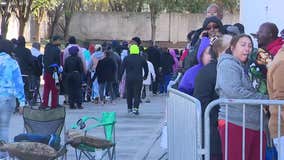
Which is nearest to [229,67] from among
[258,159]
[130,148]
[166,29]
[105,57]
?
[258,159]

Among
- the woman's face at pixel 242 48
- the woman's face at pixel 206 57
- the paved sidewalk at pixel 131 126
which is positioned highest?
the woman's face at pixel 242 48

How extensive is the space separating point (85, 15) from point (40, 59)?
105 feet

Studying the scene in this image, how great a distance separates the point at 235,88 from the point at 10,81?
4595 mm

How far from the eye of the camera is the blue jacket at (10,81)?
1058 centimetres

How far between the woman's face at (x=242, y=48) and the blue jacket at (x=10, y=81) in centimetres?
424

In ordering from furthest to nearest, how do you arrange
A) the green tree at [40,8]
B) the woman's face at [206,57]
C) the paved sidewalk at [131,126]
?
the green tree at [40,8], the paved sidewalk at [131,126], the woman's face at [206,57]

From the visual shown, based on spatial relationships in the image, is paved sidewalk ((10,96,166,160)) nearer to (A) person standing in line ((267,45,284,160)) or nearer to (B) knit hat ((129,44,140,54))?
(B) knit hat ((129,44,140,54))

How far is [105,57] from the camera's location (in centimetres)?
2089

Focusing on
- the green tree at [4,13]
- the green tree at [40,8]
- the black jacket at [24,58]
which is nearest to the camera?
the black jacket at [24,58]

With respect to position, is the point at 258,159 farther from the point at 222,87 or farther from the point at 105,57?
the point at 105,57

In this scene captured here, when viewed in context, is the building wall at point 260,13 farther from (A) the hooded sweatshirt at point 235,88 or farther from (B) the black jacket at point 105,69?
(B) the black jacket at point 105,69

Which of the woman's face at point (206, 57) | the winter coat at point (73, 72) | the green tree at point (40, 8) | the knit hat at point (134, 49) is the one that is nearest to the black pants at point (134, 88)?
the knit hat at point (134, 49)

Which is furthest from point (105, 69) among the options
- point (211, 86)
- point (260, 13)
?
point (211, 86)

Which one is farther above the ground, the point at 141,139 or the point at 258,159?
the point at 258,159
